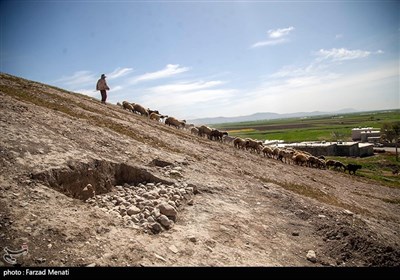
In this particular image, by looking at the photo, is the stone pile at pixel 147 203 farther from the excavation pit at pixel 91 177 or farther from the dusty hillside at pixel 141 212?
the excavation pit at pixel 91 177

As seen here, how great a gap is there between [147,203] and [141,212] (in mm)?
593

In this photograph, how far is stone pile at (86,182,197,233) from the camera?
854 cm

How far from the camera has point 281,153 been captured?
112 ft

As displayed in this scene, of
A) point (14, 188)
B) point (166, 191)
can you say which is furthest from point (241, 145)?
point (14, 188)

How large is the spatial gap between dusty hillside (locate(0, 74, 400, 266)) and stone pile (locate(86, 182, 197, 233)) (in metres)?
0.04

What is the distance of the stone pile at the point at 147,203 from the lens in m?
8.54

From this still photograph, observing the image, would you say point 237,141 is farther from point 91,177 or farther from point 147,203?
point 147,203

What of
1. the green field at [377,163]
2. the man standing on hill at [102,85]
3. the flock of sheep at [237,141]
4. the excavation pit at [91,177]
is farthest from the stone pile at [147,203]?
the green field at [377,163]

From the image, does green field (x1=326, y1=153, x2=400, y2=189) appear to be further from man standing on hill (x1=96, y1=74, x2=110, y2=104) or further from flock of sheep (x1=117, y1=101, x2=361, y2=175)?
man standing on hill (x1=96, y1=74, x2=110, y2=104)

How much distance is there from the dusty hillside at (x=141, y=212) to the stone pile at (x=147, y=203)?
0.13 feet

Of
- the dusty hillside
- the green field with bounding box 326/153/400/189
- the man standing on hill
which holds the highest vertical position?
the man standing on hill

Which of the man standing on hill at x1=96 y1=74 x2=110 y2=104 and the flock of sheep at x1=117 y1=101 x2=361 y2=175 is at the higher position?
the man standing on hill at x1=96 y1=74 x2=110 y2=104

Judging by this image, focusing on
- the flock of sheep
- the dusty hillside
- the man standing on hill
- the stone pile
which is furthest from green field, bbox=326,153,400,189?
the stone pile

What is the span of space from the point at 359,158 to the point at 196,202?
221 feet
